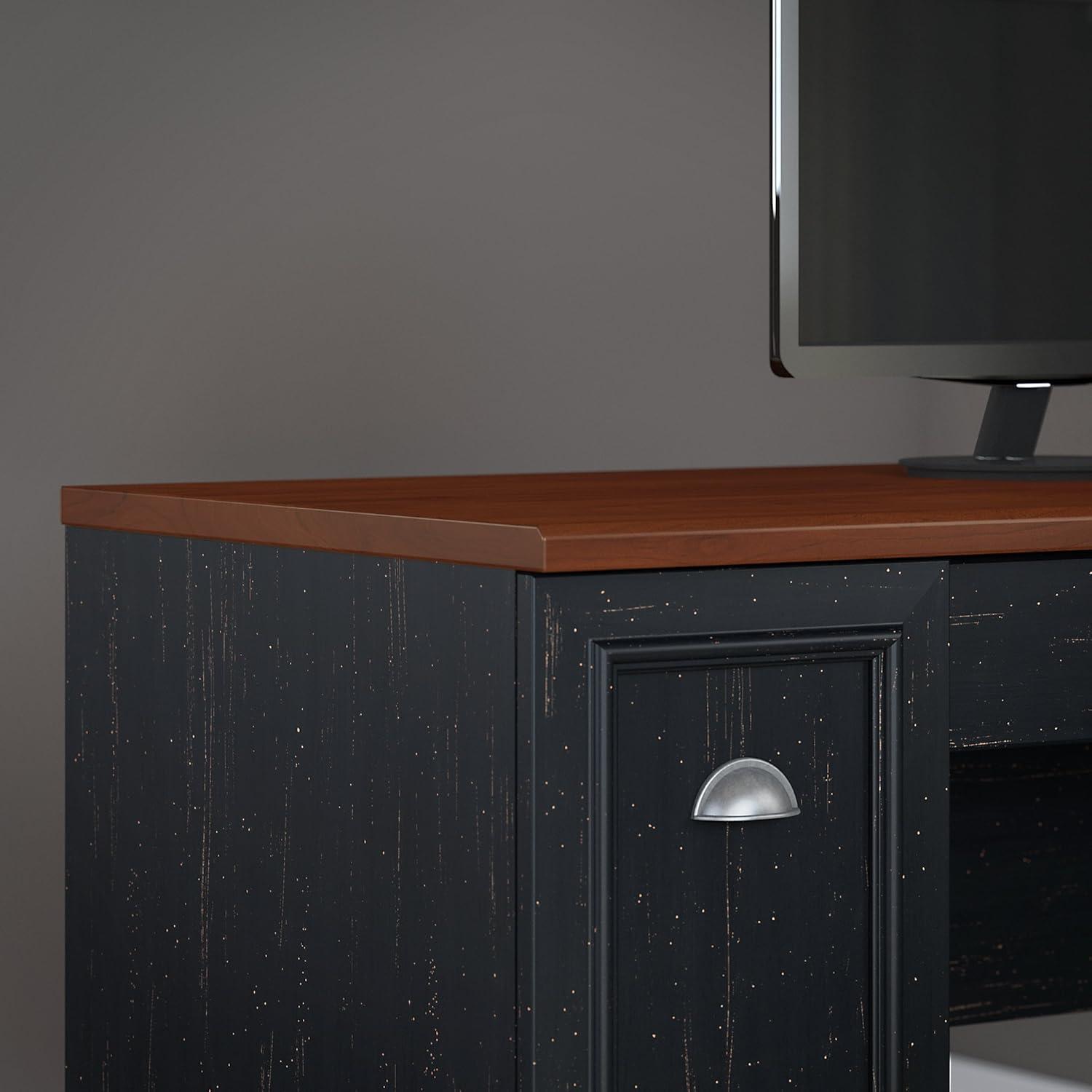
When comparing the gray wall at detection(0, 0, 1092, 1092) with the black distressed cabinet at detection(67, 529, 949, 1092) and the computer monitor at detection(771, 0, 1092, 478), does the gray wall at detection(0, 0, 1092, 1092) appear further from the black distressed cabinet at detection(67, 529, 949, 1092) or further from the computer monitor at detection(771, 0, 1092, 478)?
the black distressed cabinet at detection(67, 529, 949, 1092)

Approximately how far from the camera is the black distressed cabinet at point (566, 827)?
882mm

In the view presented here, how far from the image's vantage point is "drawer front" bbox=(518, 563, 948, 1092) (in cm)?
88

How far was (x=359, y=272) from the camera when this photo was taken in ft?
7.95

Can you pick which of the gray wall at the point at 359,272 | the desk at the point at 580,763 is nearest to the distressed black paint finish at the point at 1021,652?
the desk at the point at 580,763

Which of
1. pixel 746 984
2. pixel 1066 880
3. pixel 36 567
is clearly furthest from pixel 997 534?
pixel 36 567

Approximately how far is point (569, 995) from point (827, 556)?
0.87 ft

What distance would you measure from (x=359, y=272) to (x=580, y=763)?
1.64 m

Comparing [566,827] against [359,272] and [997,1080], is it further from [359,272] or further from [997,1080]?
[359,272]

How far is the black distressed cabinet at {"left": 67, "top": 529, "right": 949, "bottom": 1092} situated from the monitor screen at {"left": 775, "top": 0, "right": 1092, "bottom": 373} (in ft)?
1.38

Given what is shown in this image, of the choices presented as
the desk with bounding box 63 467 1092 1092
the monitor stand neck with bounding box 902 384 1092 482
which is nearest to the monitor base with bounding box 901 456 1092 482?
the monitor stand neck with bounding box 902 384 1092 482

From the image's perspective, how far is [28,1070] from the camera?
2.20 metres

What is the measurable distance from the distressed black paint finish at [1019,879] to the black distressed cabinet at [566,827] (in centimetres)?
82

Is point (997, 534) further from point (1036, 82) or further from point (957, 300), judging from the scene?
point (1036, 82)

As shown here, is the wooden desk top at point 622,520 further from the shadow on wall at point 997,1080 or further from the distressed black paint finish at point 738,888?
the shadow on wall at point 997,1080
